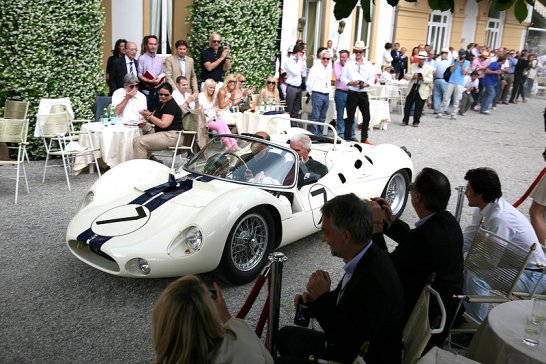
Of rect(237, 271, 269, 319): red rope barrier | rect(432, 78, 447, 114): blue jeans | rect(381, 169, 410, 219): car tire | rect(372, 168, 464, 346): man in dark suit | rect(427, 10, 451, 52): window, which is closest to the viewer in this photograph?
rect(372, 168, 464, 346): man in dark suit

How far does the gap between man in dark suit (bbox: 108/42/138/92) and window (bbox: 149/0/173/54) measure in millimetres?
3188

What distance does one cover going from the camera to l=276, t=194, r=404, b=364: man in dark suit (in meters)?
2.58

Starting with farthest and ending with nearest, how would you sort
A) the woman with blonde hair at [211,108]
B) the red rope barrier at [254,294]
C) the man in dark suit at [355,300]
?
the woman with blonde hair at [211,108]
the red rope barrier at [254,294]
the man in dark suit at [355,300]

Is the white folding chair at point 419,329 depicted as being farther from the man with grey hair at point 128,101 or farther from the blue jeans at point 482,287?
the man with grey hair at point 128,101

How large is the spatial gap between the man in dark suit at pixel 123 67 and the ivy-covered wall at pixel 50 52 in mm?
649

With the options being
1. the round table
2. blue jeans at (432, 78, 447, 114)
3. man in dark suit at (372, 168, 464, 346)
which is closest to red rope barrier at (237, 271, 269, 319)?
man in dark suit at (372, 168, 464, 346)

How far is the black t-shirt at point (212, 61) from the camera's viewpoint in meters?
11.6

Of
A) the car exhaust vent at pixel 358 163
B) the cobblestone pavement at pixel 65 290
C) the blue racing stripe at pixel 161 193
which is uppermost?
the car exhaust vent at pixel 358 163

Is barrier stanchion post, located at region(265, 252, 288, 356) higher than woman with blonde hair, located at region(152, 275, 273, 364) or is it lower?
lower

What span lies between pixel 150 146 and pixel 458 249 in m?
5.69

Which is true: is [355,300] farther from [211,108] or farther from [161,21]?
[161,21]

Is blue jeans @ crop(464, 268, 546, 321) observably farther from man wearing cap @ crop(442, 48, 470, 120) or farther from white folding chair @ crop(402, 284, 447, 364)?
man wearing cap @ crop(442, 48, 470, 120)

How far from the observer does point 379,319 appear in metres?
2.57

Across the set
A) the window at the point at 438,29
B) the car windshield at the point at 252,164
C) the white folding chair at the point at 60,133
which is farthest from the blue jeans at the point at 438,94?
the car windshield at the point at 252,164
